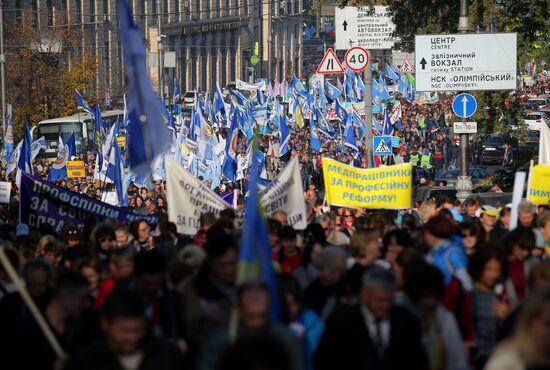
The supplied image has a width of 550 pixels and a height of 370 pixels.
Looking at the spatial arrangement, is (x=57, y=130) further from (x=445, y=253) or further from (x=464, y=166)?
(x=445, y=253)

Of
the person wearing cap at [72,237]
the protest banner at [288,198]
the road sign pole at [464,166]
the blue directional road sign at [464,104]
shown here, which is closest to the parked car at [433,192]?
the road sign pole at [464,166]

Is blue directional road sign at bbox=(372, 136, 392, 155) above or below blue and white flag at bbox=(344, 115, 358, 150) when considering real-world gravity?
above

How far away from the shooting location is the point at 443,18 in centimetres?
2747

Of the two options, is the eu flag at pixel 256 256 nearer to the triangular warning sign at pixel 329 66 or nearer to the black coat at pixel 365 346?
the black coat at pixel 365 346

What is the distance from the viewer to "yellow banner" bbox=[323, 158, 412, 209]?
49.6ft

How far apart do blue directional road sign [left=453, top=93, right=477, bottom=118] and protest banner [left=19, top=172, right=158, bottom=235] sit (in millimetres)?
8754

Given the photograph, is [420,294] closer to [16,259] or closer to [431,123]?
[16,259]

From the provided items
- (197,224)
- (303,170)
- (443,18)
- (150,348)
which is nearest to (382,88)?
(303,170)

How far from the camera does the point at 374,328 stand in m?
6.55

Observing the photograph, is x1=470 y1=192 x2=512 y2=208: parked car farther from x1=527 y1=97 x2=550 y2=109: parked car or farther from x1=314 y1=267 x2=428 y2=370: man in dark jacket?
x1=527 y1=97 x2=550 y2=109: parked car

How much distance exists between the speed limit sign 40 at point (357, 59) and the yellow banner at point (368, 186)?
10890mm

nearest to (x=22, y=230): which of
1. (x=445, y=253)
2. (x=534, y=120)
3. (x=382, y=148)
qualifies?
(x=445, y=253)

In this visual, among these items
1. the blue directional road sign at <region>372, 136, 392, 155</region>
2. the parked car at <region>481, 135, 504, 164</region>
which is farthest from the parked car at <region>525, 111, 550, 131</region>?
the blue directional road sign at <region>372, 136, 392, 155</region>

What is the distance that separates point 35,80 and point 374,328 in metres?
48.4
